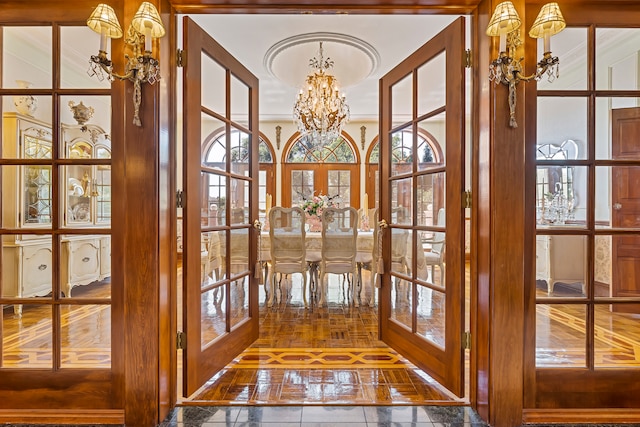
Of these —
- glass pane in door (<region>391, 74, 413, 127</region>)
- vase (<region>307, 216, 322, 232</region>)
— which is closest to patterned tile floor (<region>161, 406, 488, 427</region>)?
glass pane in door (<region>391, 74, 413, 127</region>)

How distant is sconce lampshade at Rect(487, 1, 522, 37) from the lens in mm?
1449

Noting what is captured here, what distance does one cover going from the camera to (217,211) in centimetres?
209

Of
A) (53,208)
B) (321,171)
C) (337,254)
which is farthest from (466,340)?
(321,171)

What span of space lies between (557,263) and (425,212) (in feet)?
2.42

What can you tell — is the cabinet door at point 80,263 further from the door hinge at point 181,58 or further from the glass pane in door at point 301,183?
the glass pane in door at point 301,183

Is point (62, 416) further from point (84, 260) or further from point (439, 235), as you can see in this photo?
point (439, 235)

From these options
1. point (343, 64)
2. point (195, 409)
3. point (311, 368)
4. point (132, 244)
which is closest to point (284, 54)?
point (343, 64)

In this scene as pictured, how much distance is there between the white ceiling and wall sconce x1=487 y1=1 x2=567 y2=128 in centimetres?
181

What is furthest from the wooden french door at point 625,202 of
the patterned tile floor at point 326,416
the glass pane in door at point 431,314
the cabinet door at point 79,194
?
the cabinet door at point 79,194

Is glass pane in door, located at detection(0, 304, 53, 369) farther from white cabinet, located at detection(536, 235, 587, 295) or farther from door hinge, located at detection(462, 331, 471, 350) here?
white cabinet, located at detection(536, 235, 587, 295)

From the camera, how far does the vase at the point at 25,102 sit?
170cm

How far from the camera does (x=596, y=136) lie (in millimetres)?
1664

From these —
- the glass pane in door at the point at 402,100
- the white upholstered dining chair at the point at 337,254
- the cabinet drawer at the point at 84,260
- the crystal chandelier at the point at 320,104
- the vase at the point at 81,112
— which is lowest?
the white upholstered dining chair at the point at 337,254

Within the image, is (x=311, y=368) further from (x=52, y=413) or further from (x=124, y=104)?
(x=124, y=104)
